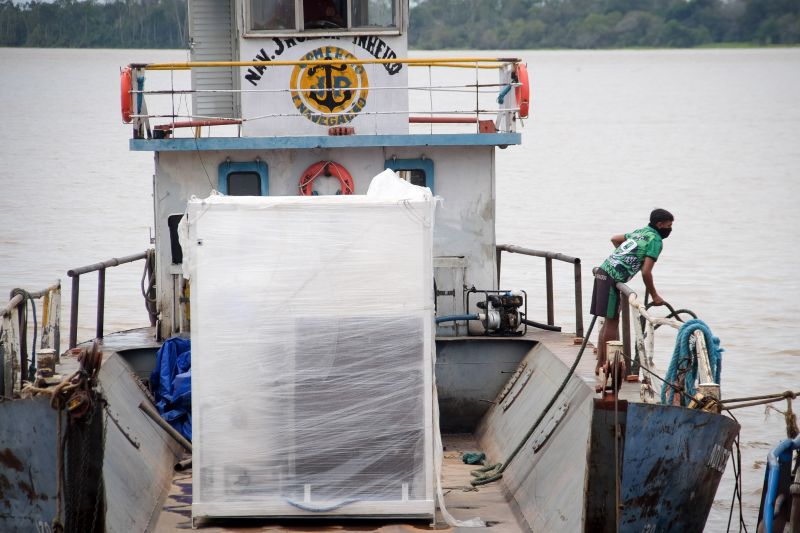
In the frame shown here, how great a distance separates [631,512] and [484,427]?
411 cm

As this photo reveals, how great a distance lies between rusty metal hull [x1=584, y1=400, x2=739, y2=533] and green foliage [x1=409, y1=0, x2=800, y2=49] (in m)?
63.9

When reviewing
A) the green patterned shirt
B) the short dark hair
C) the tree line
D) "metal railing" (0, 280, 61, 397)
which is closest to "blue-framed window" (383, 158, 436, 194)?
the green patterned shirt

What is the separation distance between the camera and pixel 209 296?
8219mm

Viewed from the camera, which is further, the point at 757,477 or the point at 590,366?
the point at 757,477

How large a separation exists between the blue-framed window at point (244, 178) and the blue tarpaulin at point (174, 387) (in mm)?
1751

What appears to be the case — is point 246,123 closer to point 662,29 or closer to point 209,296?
point 209,296

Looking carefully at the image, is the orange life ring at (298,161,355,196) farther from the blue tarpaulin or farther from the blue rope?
the blue rope

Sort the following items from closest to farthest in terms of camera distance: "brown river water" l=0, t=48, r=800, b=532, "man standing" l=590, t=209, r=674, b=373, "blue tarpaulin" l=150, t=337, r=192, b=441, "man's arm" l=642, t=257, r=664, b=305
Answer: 1. "man's arm" l=642, t=257, r=664, b=305
2. "man standing" l=590, t=209, r=674, b=373
3. "blue tarpaulin" l=150, t=337, r=192, b=441
4. "brown river water" l=0, t=48, r=800, b=532

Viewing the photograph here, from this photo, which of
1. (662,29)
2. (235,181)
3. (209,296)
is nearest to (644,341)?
(209,296)

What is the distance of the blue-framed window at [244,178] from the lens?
38.6ft

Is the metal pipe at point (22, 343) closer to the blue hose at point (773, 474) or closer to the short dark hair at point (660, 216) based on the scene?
the short dark hair at point (660, 216)

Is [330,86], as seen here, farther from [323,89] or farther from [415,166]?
[415,166]

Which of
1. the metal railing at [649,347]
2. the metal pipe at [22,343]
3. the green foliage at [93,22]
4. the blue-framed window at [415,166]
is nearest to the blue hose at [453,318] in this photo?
the blue-framed window at [415,166]

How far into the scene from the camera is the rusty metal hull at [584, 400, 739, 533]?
7.28 metres
